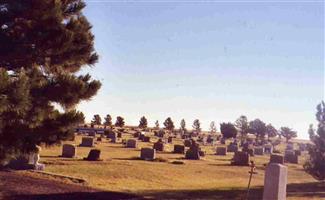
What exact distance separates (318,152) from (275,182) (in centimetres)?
1197

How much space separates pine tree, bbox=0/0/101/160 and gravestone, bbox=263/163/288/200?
19.6 ft

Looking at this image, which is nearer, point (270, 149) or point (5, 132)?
point (5, 132)

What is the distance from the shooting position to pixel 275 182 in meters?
11.5

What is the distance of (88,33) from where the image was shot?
13.5 metres

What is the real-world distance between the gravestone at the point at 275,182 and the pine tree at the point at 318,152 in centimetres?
1104

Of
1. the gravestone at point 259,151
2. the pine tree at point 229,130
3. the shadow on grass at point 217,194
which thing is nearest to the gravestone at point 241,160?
the shadow on grass at point 217,194

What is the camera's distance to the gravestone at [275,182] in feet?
37.7

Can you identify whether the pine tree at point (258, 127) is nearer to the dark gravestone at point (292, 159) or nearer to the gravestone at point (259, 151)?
the gravestone at point (259, 151)

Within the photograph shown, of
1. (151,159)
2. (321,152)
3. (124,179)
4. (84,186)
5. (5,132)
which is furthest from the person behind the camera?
(151,159)

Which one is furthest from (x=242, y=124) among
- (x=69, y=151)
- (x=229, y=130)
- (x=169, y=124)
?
(x=69, y=151)

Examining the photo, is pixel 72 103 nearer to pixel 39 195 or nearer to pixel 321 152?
pixel 39 195

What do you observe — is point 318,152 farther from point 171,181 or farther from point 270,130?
point 270,130

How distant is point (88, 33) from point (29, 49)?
223cm

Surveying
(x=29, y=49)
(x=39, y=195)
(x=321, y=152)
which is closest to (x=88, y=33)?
(x=29, y=49)
